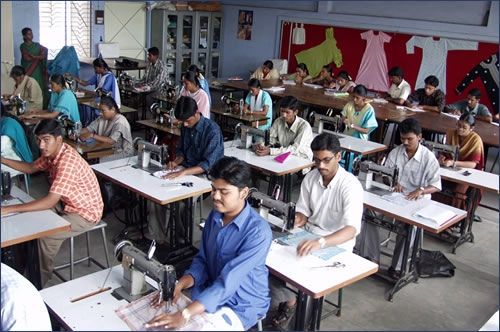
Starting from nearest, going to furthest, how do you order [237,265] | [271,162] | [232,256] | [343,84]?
[237,265], [232,256], [271,162], [343,84]

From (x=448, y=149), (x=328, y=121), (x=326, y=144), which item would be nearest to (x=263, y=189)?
(x=328, y=121)

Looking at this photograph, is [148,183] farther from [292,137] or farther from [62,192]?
[292,137]

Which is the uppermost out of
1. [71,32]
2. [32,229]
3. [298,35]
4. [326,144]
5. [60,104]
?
[298,35]

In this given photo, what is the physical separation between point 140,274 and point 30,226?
3.24 ft

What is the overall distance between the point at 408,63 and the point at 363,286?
5.27 metres

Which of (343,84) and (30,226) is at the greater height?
(343,84)

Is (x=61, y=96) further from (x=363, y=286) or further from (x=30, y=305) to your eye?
(x=30, y=305)

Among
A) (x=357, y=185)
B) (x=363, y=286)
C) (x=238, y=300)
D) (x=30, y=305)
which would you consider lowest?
Answer: (x=363, y=286)

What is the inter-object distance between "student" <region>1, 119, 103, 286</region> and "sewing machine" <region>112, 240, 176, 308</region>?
37.7 inches

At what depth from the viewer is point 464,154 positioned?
14.7 ft

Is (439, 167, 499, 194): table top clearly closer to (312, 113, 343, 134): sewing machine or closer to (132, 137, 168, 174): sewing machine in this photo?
(312, 113, 343, 134): sewing machine

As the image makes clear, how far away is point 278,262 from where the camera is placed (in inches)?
98.3

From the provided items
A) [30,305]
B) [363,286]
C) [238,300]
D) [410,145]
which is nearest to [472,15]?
[410,145]

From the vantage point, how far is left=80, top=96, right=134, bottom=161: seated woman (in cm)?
442
